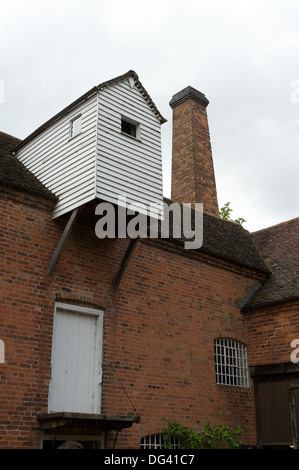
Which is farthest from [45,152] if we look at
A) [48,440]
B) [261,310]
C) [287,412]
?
[287,412]

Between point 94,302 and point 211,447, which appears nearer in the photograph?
point 94,302

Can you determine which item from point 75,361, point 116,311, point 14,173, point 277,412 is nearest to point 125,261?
point 116,311

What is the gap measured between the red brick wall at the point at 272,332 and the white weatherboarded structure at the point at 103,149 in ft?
17.2

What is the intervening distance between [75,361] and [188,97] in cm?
1419

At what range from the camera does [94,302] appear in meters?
11.3

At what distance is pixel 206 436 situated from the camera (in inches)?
499

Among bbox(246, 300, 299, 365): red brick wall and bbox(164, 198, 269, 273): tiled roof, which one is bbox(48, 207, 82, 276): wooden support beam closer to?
bbox(164, 198, 269, 273): tiled roof

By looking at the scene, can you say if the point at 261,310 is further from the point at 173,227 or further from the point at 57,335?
the point at 57,335

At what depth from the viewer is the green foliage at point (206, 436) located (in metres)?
11.8

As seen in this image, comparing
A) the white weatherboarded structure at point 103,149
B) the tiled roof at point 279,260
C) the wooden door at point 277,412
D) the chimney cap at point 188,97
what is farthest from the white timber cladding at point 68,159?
the chimney cap at point 188,97

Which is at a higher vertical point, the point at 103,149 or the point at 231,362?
the point at 103,149

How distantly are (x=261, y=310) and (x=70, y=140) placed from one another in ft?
24.2

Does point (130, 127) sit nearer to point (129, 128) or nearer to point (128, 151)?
point (129, 128)

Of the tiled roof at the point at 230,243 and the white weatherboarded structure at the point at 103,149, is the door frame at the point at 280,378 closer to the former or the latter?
the tiled roof at the point at 230,243
